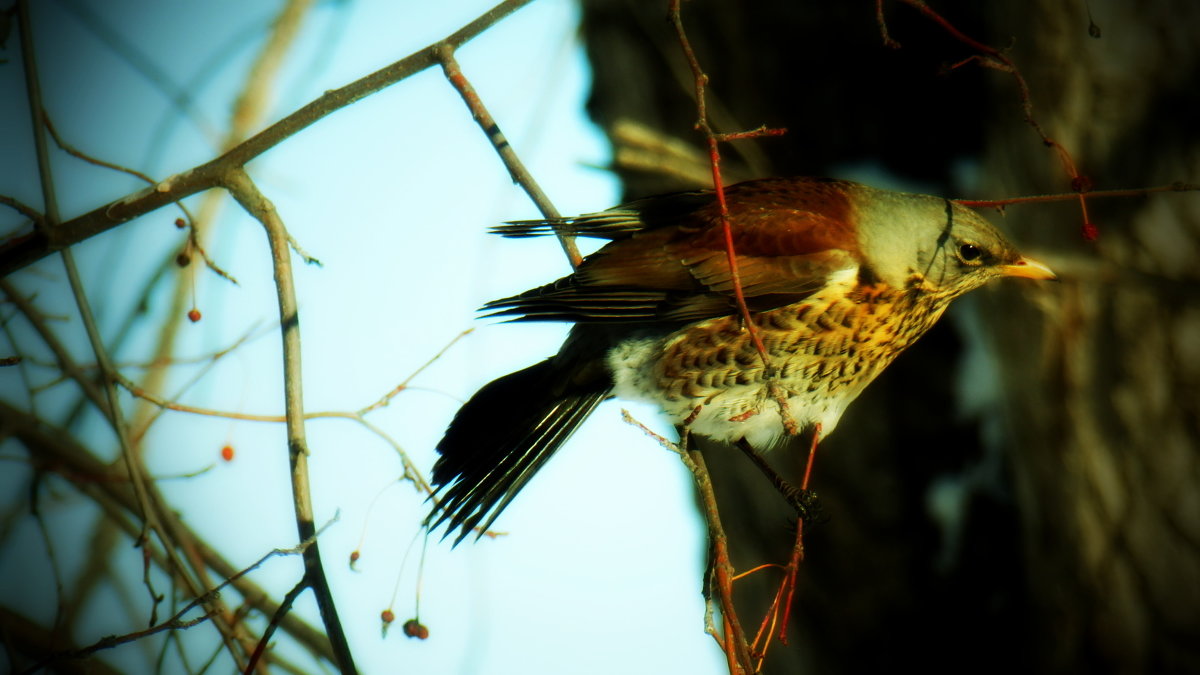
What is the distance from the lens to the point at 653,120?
10.7ft

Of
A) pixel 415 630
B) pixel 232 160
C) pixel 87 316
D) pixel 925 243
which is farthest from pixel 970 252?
pixel 87 316

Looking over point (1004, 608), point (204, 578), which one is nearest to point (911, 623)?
point (1004, 608)

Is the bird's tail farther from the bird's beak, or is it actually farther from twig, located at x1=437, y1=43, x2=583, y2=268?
the bird's beak

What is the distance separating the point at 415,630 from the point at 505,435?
51cm

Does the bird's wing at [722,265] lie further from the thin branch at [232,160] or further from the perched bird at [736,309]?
the thin branch at [232,160]

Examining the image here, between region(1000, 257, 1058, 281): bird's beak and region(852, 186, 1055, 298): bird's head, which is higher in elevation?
region(852, 186, 1055, 298): bird's head

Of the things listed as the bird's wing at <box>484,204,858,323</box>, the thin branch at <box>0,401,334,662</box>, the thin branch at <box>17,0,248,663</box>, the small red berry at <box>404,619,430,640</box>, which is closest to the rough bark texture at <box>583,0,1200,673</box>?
the bird's wing at <box>484,204,858,323</box>

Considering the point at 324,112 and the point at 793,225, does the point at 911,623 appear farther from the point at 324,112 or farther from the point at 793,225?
the point at 324,112

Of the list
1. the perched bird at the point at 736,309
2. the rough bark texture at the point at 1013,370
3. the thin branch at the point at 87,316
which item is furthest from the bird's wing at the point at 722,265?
the thin branch at the point at 87,316

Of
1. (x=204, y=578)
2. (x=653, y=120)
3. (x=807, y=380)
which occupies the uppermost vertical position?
(x=653, y=120)

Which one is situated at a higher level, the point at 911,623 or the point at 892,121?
the point at 892,121

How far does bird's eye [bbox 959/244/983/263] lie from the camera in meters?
2.58

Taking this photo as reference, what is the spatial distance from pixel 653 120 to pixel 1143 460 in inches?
64.7

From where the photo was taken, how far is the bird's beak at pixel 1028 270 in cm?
251
